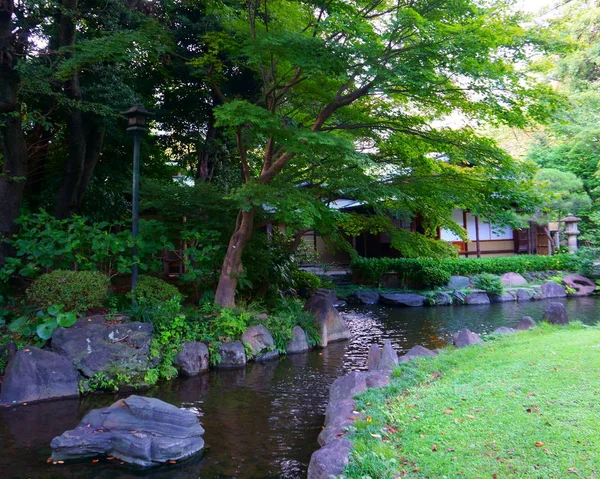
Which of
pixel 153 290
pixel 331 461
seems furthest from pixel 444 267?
pixel 331 461

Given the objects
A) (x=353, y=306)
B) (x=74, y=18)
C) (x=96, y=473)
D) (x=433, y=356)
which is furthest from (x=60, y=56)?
(x=353, y=306)

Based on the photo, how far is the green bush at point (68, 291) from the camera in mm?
7707

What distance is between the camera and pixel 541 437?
11.5 feet

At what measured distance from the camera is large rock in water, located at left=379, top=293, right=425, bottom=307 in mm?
16345

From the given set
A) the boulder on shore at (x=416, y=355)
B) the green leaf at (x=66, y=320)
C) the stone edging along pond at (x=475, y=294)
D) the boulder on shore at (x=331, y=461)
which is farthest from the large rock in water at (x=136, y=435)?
the stone edging along pond at (x=475, y=294)

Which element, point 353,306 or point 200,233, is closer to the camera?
point 200,233

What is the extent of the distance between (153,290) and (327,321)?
3.86 m

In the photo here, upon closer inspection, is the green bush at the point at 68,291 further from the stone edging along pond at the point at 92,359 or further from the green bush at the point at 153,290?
the green bush at the point at 153,290

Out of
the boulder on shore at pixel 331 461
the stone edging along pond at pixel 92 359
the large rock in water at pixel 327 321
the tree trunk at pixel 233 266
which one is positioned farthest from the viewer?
the large rock in water at pixel 327 321

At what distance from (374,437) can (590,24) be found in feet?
88.8

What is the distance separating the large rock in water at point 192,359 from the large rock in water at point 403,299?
31.7 ft

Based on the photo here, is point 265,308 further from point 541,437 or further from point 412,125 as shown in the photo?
point 541,437

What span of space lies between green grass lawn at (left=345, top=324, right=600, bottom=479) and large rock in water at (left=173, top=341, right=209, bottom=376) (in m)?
3.59

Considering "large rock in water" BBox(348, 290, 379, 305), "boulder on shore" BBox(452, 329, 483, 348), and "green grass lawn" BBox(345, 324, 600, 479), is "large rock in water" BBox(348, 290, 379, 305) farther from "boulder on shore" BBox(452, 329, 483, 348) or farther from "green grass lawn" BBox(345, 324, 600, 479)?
"green grass lawn" BBox(345, 324, 600, 479)
